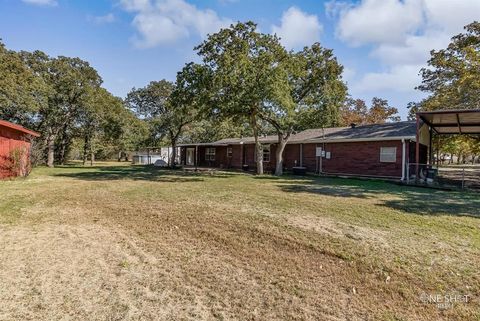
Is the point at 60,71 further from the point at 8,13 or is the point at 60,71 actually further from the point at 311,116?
the point at 311,116

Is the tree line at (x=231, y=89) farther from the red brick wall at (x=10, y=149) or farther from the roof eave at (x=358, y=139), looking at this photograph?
the red brick wall at (x=10, y=149)

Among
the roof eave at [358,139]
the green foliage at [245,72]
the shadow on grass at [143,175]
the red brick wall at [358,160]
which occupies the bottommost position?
the shadow on grass at [143,175]

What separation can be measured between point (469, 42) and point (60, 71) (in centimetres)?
3234

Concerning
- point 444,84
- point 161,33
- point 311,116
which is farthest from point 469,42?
point 161,33

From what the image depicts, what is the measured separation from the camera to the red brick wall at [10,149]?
44.9 ft

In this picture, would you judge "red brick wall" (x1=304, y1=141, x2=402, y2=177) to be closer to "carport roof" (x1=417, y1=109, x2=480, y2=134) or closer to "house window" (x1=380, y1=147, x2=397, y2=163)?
"house window" (x1=380, y1=147, x2=397, y2=163)

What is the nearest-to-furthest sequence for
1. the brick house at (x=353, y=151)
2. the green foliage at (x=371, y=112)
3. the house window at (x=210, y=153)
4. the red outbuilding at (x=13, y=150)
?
the red outbuilding at (x=13, y=150) → the brick house at (x=353, y=151) → the house window at (x=210, y=153) → the green foliage at (x=371, y=112)

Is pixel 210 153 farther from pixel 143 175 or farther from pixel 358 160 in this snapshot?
pixel 358 160

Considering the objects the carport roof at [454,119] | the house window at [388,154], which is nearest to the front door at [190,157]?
the house window at [388,154]

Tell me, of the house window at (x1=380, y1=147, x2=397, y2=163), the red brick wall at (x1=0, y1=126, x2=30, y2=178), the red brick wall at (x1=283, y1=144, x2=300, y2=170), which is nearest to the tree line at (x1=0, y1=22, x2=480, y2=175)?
the red brick wall at (x1=283, y1=144, x2=300, y2=170)

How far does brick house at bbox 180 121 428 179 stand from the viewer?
52.7 ft

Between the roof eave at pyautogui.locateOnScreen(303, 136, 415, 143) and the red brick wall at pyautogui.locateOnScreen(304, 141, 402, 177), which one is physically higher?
the roof eave at pyautogui.locateOnScreen(303, 136, 415, 143)

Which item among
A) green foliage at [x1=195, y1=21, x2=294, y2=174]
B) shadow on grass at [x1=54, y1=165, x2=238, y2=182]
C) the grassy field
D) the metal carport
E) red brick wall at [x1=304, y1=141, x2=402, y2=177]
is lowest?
Result: the grassy field

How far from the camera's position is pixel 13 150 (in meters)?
14.1
